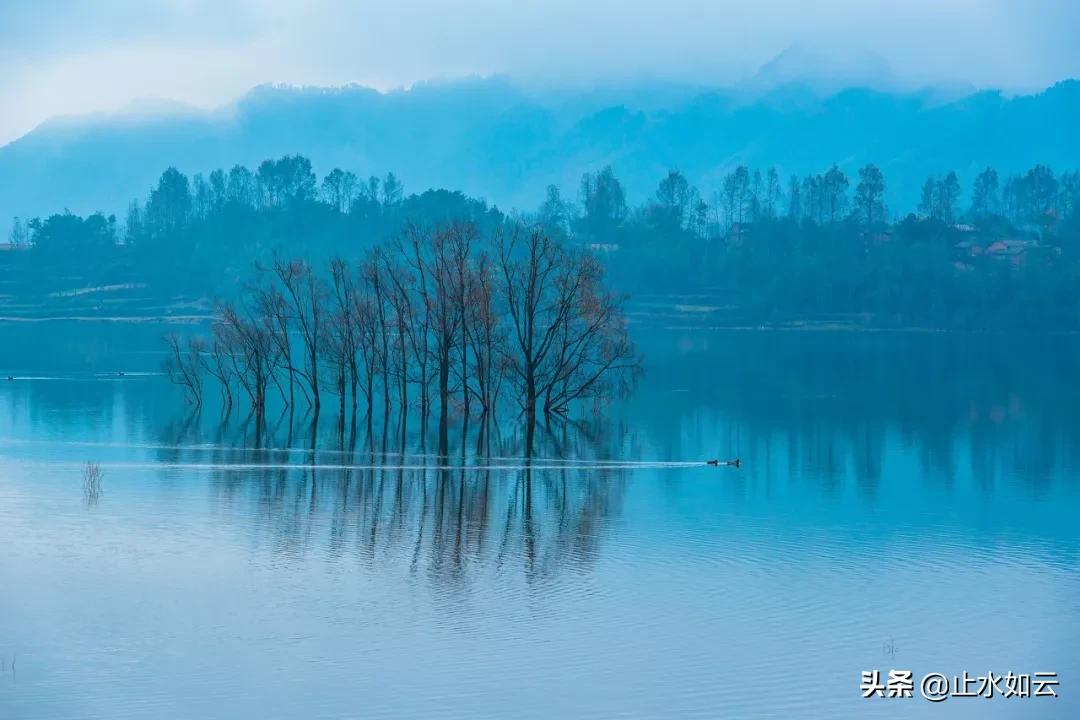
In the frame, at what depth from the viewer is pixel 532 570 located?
26688 mm

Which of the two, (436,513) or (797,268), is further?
(797,268)

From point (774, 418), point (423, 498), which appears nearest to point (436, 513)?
point (423, 498)

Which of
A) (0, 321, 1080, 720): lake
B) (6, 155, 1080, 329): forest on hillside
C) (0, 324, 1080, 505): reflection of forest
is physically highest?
(6, 155, 1080, 329): forest on hillside

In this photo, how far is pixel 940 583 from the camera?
26.2 metres

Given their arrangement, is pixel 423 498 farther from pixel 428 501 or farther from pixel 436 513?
pixel 436 513

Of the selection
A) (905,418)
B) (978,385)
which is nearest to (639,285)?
(978,385)

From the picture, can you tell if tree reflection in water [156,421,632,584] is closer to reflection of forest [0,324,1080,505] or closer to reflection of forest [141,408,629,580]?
reflection of forest [141,408,629,580]

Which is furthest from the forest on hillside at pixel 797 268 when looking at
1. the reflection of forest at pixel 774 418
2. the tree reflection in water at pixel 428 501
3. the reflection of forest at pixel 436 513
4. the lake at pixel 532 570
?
the reflection of forest at pixel 436 513

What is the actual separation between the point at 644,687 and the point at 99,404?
147 ft

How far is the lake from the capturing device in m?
19.7

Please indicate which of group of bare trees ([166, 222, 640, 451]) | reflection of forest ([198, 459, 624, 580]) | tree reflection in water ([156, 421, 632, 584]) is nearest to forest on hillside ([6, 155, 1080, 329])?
group of bare trees ([166, 222, 640, 451])

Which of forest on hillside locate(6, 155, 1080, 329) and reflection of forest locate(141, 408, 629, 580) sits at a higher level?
forest on hillside locate(6, 155, 1080, 329)

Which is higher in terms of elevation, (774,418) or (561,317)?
(561,317)

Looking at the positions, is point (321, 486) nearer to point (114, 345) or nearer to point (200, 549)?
point (200, 549)
